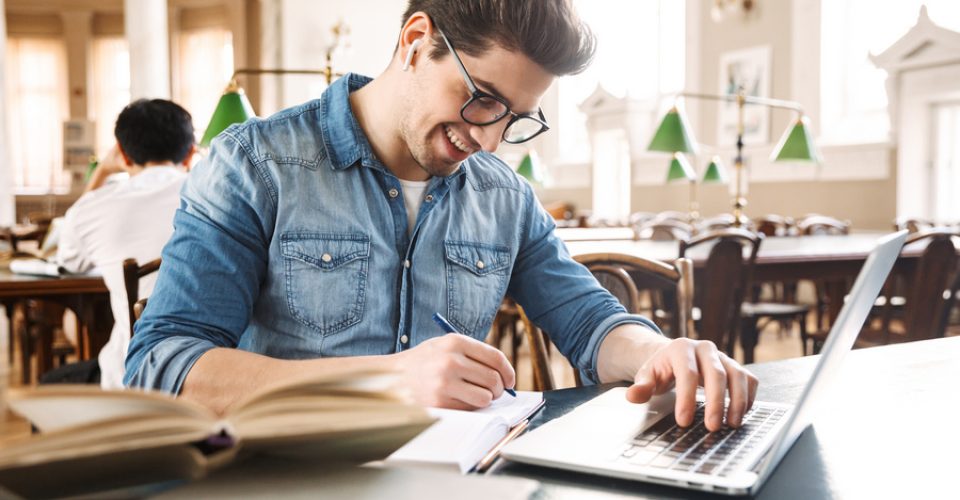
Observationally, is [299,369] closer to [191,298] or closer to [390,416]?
[191,298]

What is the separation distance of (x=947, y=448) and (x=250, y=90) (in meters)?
13.2

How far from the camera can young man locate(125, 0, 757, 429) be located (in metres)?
1.01

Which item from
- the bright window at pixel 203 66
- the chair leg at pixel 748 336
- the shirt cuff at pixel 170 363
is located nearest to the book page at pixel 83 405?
the shirt cuff at pixel 170 363

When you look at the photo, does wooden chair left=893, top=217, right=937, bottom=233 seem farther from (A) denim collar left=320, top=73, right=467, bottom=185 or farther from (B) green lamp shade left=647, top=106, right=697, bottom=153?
(A) denim collar left=320, top=73, right=467, bottom=185

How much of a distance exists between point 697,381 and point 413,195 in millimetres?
580

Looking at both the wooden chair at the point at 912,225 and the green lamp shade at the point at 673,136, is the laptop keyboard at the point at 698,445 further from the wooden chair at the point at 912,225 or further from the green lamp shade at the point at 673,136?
the wooden chair at the point at 912,225

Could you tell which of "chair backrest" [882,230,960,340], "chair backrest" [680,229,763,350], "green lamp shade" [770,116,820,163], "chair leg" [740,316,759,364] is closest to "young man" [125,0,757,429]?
"chair backrest" [680,229,763,350]

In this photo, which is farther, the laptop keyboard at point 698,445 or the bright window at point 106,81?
the bright window at point 106,81

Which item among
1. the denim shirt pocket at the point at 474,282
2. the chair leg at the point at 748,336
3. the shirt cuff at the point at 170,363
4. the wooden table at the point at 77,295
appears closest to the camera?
the shirt cuff at the point at 170,363

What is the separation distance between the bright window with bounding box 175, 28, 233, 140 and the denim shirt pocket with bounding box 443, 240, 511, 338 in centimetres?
1266

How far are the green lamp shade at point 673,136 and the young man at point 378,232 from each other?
290 centimetres

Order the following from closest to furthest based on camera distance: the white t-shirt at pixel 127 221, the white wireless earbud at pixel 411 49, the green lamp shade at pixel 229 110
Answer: the white wireless earbud at pixel 411 49 → the white t-shirt at pixel 127 221 → the green lamp shade at pixel 229 110

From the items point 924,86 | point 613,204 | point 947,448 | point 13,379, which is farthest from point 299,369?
point 613,204

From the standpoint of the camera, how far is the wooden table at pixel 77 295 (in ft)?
8.43
